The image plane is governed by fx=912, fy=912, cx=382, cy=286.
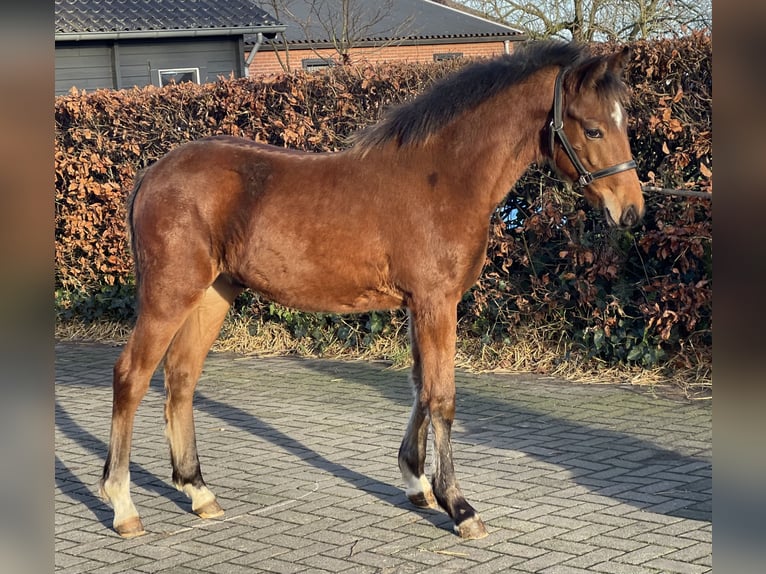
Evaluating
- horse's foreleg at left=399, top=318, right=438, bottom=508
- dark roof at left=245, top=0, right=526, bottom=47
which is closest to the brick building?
dark roof at left=245, top=0, right=526, bottom=47

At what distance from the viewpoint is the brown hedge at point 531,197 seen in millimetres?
7293

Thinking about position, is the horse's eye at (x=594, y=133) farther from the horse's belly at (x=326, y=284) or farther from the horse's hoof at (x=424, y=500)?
the horse's hoof at (x=424, y=500)

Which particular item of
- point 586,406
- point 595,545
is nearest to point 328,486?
point 595,545

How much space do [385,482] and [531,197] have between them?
12.2 feet

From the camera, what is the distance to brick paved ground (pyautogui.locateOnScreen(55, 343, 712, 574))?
13.9 feet

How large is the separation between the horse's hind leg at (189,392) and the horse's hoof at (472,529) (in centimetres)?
135

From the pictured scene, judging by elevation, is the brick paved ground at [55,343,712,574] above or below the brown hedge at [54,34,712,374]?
below

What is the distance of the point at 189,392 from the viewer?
511 cm

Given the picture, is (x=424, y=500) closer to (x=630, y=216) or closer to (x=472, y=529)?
(x=472, y=529)

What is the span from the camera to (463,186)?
4680 mm

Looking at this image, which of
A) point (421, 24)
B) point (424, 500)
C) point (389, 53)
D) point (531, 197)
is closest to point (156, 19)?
point (389, 53)

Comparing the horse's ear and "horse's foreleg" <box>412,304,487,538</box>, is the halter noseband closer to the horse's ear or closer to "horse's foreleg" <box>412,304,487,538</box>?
the horse's ear
